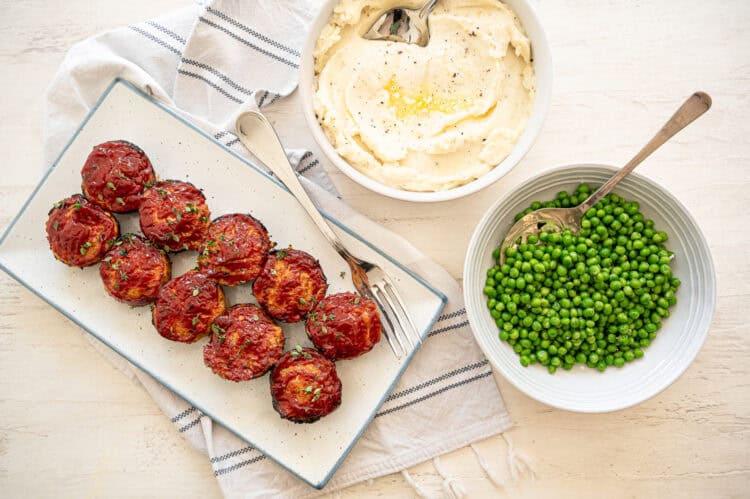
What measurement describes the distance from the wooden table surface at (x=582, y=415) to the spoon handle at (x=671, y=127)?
66cm

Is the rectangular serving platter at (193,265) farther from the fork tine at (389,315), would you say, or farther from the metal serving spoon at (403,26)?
the metal serving spoon at (403,26)

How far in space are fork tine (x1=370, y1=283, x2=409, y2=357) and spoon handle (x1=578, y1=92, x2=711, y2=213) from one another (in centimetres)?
150

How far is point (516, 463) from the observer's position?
165 inches

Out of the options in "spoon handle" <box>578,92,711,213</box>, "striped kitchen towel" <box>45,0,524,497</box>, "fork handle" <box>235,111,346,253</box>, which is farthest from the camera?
"striped kitchen towel" <box>45,0,524,497</box>

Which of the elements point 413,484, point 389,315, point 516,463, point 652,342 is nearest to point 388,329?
point 389,315

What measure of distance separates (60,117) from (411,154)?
261 cm

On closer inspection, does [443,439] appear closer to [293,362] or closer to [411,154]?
[293,362]

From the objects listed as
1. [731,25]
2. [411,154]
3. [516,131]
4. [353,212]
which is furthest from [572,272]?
[731,25]

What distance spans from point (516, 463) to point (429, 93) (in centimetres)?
266

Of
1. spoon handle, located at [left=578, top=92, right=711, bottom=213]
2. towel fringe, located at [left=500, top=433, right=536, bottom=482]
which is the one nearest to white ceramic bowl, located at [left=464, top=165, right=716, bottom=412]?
Result: spoon handle, located at [left=578, top=92, right=711, bottom=213]

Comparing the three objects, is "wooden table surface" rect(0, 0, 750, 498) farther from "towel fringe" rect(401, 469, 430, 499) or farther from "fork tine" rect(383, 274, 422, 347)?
"fork tine" rect(383, 274, 422, 347)

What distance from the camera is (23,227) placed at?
13.5 feet

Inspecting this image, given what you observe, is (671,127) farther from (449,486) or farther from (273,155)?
(449,486)

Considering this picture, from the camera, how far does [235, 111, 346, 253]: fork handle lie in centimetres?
393
